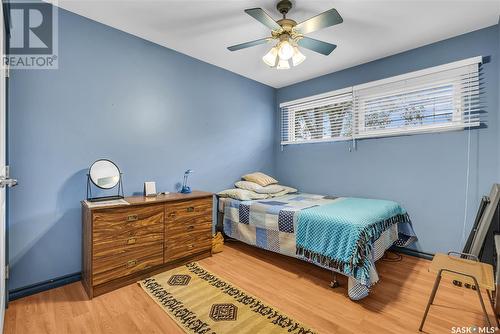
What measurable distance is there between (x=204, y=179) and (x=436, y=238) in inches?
112

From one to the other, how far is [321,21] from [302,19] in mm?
513

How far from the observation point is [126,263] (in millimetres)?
2016

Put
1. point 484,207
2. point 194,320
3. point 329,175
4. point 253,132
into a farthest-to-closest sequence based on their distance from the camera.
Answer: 1. point 253,132
2. point 329,175
3. point 484,207
4. point 194,320

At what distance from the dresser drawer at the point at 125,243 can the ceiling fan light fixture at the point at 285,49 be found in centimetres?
197

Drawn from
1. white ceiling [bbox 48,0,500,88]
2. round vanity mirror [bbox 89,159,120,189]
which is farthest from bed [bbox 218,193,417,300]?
white ceiling [bbox 48,0,500,88]

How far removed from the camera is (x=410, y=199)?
2.74 meters

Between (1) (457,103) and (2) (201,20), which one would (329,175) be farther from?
(2) (201,20)

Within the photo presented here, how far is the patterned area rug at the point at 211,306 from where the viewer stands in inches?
61.2

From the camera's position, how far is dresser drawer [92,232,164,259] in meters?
1.87

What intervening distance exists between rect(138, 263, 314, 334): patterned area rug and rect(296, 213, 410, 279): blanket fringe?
0.59m

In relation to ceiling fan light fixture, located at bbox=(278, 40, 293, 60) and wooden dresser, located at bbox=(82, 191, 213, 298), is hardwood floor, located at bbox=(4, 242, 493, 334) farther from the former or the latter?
ceiling fan light fixture, located at bbox=(278, 40, 293, 60)

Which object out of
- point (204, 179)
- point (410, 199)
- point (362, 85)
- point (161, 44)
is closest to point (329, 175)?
point (410, 199)

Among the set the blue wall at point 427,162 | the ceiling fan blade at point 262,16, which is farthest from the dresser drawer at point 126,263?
the blue wall at point 427,162

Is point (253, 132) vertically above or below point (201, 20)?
below
